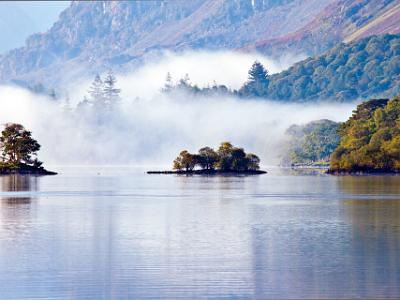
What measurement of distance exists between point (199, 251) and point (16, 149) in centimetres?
13424

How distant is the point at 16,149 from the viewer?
186250mm

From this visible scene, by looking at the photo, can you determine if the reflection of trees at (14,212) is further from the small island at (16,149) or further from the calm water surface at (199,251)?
the small island at (16,149)

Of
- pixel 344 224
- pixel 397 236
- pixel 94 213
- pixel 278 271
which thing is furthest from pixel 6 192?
pixel 278 271

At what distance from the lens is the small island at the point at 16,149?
185500 millimetres

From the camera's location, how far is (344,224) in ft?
236

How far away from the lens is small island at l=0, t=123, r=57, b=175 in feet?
609

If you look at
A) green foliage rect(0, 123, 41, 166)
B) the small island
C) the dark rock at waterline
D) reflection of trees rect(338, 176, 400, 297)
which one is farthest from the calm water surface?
the dark rock at waterline

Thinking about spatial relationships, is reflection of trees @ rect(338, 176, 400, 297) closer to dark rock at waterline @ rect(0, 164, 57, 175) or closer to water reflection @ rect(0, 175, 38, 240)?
water reflection @ rect(0, 175, 38, 240)

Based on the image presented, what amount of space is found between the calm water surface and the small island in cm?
9145

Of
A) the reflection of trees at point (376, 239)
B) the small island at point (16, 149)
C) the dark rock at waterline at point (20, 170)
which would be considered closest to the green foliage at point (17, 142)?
the small island at point (16, 149)

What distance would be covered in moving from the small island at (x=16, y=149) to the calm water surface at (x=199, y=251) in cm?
9145

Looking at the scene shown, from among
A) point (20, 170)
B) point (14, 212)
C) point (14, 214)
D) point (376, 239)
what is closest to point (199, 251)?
point (376, 239)

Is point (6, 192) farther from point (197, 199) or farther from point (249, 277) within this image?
point (249, 277)

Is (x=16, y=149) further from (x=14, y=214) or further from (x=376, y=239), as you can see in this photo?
(x=376, y=239)
